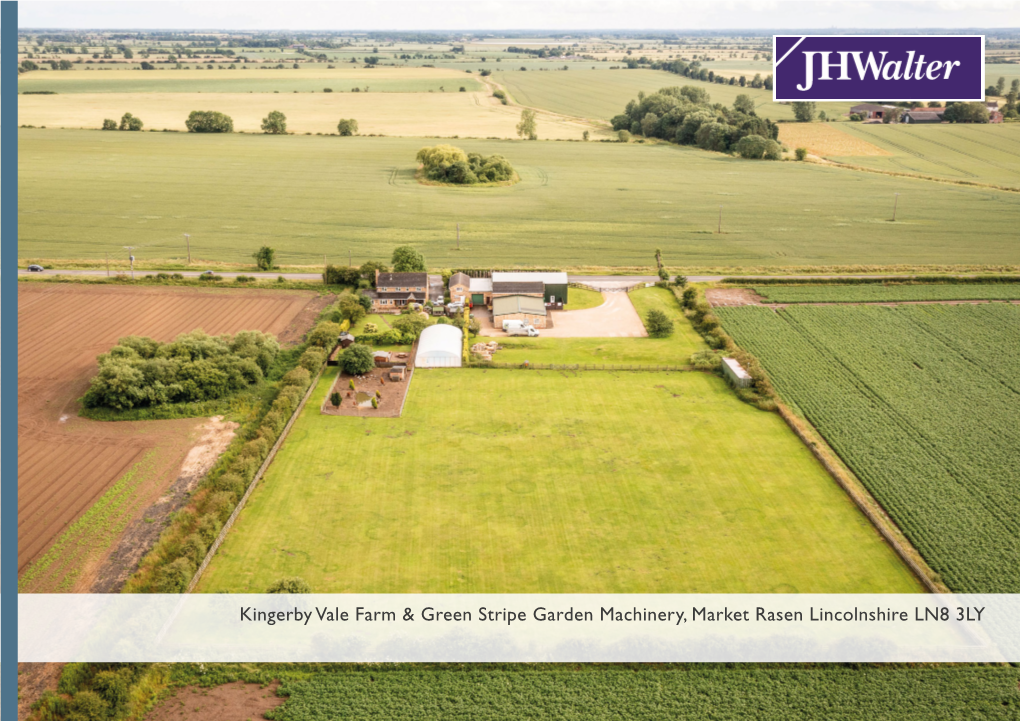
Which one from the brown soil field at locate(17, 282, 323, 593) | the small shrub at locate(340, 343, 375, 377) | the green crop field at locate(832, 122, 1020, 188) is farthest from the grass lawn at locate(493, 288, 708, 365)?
the green crop field at locate(832, 122, 1020, 188)

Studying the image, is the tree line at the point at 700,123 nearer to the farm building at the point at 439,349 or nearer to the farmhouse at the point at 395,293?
the farmhouse at the point at 395,293

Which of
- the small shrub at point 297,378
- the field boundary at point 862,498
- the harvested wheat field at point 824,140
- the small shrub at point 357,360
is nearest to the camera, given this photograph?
the field boundary at point 862,498

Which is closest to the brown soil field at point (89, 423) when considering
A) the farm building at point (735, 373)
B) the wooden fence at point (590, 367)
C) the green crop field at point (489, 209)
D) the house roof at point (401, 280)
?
the house roof at point (401, 280)

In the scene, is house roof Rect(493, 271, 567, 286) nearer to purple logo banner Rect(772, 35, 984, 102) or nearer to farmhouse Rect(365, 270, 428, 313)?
farmhouse Rect(365, 270, 428, 313)

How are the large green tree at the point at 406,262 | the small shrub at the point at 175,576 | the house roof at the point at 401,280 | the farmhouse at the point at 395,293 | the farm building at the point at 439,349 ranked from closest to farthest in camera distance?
1. the small shrub at the point at 175,576
2. the farm building at the point at 439,349
3. the farmhouse at the point at 395,293
4. the house roof at the point at 401,280
5. the large green tree at the point at 406,262

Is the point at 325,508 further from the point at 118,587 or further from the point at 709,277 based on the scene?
the point at 709,277

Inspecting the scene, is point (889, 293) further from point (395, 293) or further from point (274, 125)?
point (274, 125)
